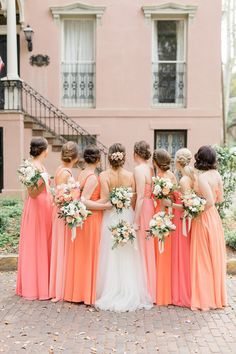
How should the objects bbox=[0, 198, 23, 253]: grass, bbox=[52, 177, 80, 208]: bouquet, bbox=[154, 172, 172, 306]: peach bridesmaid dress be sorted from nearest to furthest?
bbox=[52, 177, 80, 208]: bouquet < bbox=[154, 172, 172, 306]: peach bridesmaid dress < bbox=[0, 198, 23, 253]: grass

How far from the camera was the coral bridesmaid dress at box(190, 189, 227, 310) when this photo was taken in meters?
6.11

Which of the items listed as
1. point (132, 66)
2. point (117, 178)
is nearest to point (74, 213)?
point (117, 178)

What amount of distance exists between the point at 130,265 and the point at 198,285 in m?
0.87

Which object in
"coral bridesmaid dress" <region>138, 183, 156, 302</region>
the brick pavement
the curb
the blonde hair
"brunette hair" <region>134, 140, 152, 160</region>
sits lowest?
the brick pavement

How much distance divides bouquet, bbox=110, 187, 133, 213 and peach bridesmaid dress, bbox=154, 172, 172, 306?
20.5 inches

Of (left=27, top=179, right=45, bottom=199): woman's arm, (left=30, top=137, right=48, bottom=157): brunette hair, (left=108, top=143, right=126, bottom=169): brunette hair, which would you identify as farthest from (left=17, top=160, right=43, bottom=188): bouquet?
(left=108, top=143, right=126, bottom=169): brunette hair

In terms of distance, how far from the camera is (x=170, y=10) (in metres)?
14.6

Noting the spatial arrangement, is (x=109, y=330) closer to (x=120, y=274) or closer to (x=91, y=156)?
(x=120, y=274)

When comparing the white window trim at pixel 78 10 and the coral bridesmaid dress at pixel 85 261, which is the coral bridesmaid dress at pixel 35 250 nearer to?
the coral bridesmaid dress at pixel 85 261

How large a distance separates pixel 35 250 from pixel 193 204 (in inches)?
86.9

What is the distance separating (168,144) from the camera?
1515 cm

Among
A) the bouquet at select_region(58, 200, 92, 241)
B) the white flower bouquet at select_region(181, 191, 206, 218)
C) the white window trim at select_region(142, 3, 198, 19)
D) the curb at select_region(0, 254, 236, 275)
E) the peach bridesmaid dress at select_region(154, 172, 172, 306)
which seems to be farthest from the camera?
the white window trim at select_region(142, 3, 198, 19)

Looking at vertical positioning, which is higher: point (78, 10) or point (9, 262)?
point (78, 10)

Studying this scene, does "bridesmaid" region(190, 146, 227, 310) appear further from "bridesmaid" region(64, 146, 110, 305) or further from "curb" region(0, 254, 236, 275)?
"curb" region(0, 254, 236, 275)
